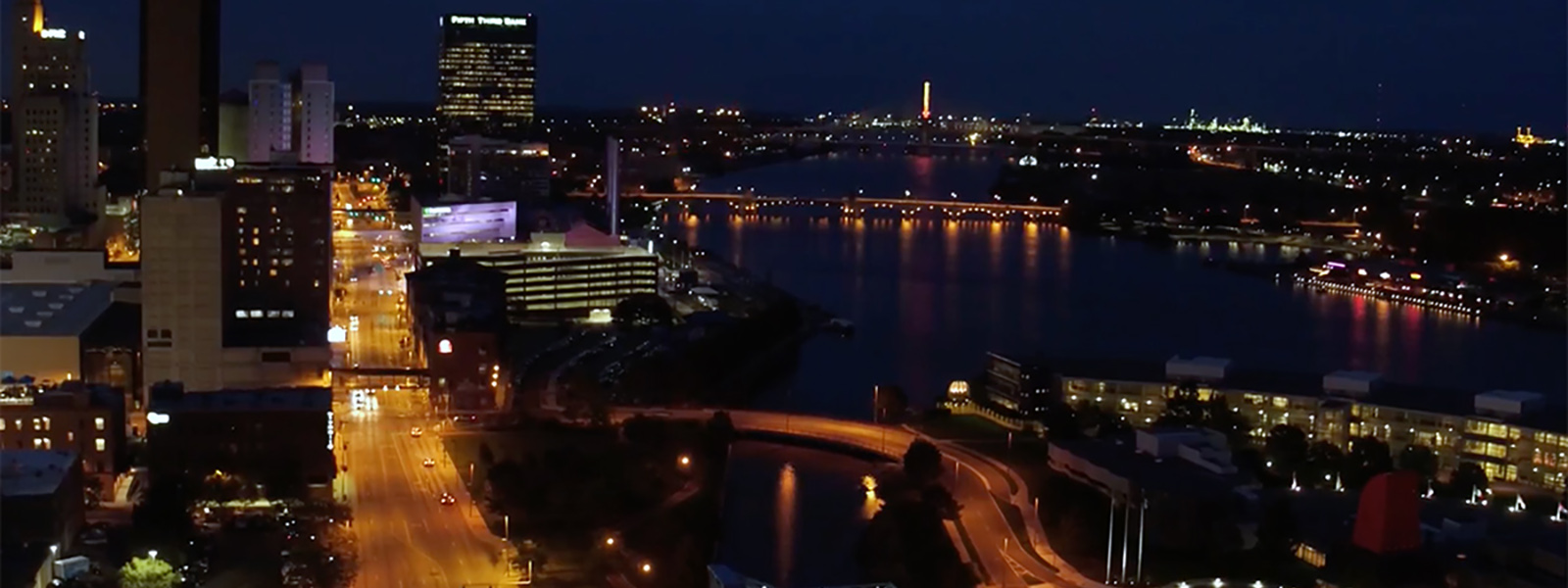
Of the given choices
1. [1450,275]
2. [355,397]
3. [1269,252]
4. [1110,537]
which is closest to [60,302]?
[355,397]

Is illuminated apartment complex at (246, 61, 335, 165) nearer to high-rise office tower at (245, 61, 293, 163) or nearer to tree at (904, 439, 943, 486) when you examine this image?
A: high-rise office tower at (245, 61, 293, 163)

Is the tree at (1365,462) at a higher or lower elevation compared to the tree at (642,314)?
lower

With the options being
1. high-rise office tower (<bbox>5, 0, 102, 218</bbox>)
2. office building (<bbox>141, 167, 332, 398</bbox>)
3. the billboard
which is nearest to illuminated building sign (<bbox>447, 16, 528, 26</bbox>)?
high-rise office tower (<bbox>5, 0, 102, 218</bbox>)

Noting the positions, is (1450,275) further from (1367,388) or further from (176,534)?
(176,534)

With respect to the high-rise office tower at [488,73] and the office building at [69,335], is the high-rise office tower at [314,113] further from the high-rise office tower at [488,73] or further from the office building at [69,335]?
the high-rise office tower at [488,73]

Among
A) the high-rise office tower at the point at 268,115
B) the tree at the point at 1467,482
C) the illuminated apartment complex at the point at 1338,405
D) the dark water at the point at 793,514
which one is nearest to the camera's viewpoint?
the dark water at the point at 793,514

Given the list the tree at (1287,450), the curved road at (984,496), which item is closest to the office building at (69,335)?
the curved road at (984,496)
